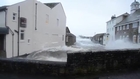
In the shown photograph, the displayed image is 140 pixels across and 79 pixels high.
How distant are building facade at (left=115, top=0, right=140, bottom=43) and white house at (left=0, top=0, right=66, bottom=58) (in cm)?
1823

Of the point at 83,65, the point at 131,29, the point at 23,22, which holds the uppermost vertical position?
the point at 131,29

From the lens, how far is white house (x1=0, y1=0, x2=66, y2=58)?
458 inches

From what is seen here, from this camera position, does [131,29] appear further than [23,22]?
Yes

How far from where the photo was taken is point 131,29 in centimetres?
2944

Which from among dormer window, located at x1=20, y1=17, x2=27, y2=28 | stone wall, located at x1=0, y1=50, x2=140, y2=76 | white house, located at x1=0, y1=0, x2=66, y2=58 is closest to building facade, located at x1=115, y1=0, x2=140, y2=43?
white house, located at x1=0, y1=0, x2=66, y2=58

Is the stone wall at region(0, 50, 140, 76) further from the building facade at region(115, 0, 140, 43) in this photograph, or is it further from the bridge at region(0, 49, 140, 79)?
the building facade at region(115, 0, 140, 43)

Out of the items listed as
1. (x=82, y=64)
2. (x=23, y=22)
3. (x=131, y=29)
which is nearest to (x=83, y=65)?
(x=82, y=64)

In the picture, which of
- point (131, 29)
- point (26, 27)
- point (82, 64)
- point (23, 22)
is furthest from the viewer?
point (131, 29)

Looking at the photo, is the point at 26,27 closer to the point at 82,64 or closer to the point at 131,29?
the point at 82,64

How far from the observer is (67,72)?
15.5 feet

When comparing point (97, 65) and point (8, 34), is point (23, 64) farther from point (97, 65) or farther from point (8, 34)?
point (8, 34)

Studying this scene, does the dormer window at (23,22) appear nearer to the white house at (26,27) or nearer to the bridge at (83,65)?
the white house at (26,27)

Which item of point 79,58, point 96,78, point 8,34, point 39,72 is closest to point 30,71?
point 39,72

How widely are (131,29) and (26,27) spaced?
977 inches
